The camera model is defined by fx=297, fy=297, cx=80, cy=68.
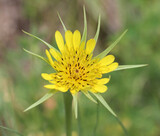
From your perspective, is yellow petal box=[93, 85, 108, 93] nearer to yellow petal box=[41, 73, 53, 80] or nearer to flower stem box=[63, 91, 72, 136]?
flower stem box=[63, 91, 72, 136]

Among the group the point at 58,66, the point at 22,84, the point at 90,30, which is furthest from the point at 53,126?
the point at 90,30

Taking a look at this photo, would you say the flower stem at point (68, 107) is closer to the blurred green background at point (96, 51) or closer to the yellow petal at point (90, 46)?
the yellow petal at point (90, 46)

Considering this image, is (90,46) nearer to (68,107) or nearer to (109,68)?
(109,68)

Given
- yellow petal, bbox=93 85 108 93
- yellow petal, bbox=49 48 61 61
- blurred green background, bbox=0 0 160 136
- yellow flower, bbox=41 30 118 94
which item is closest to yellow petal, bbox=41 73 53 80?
yellow flower, bbox=41 30 118 94

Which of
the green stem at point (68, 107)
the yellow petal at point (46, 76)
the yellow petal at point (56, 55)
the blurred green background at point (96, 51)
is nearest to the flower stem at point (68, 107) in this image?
the green stem at point (68, 107)

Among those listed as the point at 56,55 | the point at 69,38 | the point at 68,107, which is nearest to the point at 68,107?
the point at 68,107
